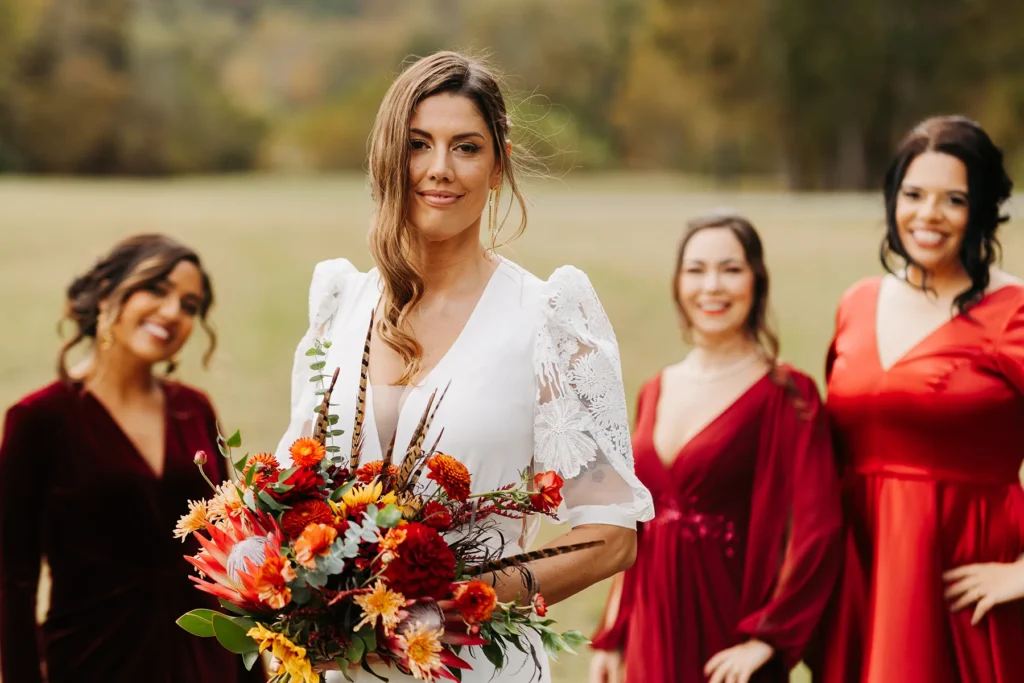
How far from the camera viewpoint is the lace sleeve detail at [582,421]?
2289mm

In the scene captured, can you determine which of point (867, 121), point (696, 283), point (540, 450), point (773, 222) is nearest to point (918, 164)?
point (696, 283)

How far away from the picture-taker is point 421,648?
1885 millimetres

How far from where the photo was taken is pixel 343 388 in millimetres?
2402

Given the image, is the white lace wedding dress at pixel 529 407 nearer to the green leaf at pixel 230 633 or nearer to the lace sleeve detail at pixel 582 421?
the lace sleeve detail at pixel 582 421

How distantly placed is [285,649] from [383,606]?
0.20m

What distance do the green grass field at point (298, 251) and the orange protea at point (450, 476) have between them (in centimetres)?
616

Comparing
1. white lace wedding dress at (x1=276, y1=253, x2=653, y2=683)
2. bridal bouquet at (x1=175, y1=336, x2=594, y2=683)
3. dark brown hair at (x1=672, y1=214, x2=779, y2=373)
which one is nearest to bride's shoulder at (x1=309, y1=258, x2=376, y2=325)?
white lace wedding dress at (x1=276, y1=253, x2=653, y2=683)

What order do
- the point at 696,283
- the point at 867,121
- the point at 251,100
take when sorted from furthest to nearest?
the point at 251,100 → the point at 867,121 → the point at 696,283

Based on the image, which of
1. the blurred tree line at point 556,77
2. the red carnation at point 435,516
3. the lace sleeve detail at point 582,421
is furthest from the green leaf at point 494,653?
the blurred tree line at point 556,77

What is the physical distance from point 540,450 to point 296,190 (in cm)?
2344

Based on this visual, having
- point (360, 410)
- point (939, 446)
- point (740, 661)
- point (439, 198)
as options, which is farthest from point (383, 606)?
point (939, 446)

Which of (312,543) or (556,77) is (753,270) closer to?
(312,543)

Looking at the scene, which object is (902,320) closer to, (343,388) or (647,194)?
(343,388)

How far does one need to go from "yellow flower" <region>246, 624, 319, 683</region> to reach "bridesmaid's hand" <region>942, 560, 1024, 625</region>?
2.50 meters
